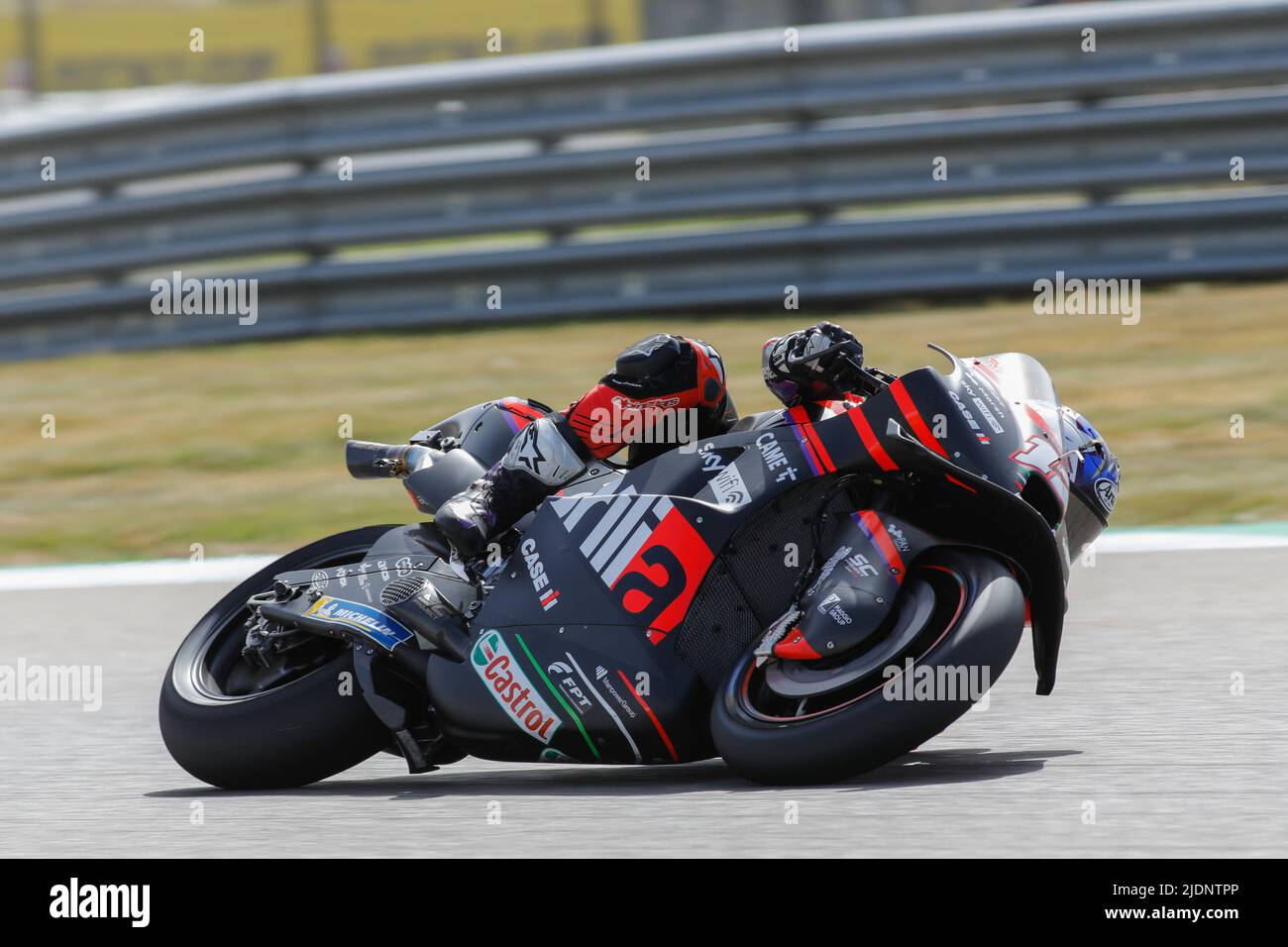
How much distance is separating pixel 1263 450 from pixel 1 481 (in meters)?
6.04

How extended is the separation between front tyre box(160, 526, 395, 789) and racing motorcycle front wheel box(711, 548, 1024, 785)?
927 mm

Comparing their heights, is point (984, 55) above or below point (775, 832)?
above

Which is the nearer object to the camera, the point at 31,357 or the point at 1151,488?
the point at 1151,488

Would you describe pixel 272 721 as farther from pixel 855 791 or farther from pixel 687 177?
pixel 687 177

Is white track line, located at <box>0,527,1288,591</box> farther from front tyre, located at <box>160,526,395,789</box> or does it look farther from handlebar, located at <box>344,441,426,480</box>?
front tyre, located at <box>160,526,395,789</box>

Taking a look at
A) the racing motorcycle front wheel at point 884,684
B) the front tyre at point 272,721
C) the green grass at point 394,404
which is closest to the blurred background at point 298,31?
the green grass at point 394,404

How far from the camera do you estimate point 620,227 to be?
1067 cm

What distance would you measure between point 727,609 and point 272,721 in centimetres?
110

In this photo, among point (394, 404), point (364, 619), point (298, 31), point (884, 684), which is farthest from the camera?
point (298, 31)

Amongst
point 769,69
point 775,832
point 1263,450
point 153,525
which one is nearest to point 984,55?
point 769,69

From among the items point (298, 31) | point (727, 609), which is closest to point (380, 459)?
point (727, 609)
